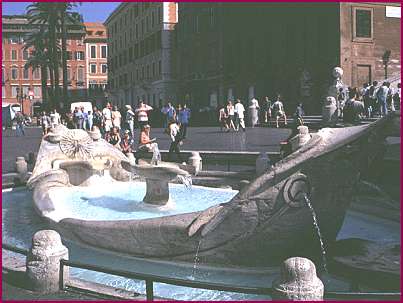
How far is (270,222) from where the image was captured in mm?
5992

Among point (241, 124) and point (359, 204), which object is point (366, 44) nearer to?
point (241, 124)

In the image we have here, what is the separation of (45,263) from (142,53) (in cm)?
6190

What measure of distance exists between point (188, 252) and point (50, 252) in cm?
147

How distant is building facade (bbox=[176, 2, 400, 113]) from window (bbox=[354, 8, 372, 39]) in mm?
53

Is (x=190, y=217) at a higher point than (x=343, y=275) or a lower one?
higher

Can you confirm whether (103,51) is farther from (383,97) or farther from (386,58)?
(383,97)

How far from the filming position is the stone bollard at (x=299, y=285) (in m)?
4.59

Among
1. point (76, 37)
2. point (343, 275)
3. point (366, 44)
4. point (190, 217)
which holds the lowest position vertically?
point (343, 275)

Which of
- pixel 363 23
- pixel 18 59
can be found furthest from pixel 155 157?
pixel 18 59

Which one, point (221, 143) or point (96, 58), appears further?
point (96, 58)

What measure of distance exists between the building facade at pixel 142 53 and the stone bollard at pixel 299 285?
52.7m

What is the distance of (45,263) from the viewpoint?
5695 millimetres

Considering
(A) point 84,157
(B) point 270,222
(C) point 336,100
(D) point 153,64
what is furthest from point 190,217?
(D) point 153,64

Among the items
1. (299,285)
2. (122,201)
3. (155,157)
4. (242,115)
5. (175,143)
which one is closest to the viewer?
(299,285)
